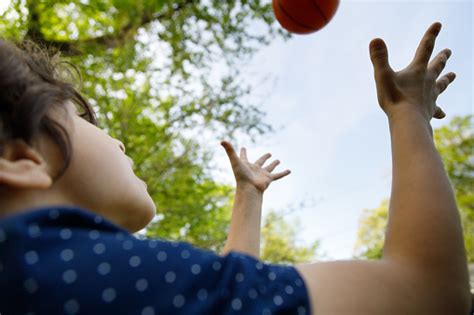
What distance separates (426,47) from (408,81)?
0.29ft

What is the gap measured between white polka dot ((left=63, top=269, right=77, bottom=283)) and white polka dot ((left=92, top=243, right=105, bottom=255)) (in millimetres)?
40

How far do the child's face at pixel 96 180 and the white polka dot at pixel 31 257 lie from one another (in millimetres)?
165

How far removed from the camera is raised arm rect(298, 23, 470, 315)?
22.2 inches

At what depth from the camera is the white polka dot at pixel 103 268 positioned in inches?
20.9

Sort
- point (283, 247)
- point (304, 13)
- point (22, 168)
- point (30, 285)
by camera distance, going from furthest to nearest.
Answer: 1. point (283, 247)
2. point (304, 13)
3. point (22, 168)
4. point (30, 285)

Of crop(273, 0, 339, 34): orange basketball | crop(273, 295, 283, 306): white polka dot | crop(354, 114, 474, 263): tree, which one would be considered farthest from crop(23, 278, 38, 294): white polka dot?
crop(354, 114, 474, 263): tree

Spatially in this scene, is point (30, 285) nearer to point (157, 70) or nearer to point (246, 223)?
point (246, 223)

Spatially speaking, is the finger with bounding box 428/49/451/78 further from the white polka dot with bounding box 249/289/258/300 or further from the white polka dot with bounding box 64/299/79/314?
the white polka dot with bounding box 64/299/79/314

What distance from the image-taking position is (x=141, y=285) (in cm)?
53

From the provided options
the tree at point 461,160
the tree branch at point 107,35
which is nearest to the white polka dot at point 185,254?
the tree branch at point 107,35

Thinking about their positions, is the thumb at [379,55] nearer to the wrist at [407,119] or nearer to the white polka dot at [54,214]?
the wrist at [407,119]

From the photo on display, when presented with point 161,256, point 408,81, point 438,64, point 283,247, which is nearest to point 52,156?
point 161,256

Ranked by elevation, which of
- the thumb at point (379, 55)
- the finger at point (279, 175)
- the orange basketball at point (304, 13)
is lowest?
the finger at point (279, 175)

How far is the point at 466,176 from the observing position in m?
15.0
